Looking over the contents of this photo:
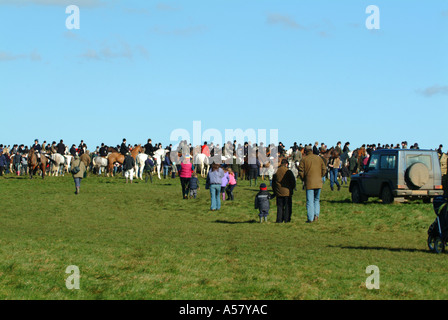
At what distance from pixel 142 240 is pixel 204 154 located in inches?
1247

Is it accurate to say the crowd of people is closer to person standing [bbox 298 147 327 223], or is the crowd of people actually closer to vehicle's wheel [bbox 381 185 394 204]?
person standing [bbox 298 147 327 223]

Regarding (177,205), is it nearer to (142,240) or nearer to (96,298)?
(142,240)

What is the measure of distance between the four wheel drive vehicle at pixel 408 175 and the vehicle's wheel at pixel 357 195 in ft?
3.79

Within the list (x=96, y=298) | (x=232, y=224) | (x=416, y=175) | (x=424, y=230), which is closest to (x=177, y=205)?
(x=232, y=224)

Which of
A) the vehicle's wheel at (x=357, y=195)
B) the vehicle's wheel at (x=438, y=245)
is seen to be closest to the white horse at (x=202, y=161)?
the vehicle's wheel at (x=357, y=195)

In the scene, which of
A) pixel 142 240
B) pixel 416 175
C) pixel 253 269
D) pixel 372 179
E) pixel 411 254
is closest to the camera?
pixel 253 269

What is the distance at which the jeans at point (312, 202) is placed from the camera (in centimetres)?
2112

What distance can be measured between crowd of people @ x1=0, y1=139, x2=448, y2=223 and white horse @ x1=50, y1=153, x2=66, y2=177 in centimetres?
66

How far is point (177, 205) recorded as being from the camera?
29562 mm

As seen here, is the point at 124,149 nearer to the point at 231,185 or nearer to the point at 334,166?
the point at 334,166

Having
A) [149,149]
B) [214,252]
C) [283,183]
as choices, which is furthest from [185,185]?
[149,149]

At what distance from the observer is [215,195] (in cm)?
2723

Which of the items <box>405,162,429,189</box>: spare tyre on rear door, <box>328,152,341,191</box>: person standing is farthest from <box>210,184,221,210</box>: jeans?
<box>328,152,341,191</box>: person standing

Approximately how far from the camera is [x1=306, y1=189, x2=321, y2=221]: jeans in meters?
21.1
